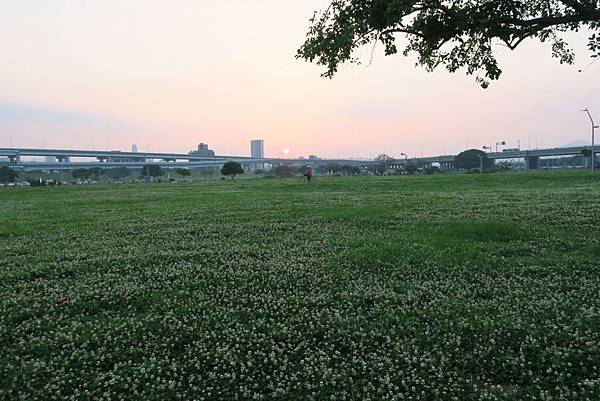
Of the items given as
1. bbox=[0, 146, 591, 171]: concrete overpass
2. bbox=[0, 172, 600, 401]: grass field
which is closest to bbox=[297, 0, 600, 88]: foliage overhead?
bbox=[0, 172, 600, 401]: grass field

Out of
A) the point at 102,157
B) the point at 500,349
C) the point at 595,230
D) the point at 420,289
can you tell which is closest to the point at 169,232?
the point at 420,289

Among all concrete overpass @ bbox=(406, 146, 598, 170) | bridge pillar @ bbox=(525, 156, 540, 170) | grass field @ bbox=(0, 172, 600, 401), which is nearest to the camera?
grass field @ bbox=(0, 172, 600, 401)

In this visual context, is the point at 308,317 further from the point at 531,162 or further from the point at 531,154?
the point at 531,162

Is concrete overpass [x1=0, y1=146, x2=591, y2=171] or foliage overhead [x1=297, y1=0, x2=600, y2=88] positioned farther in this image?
concrete overpass [x1=0, y1=146, x2=591, y2=171]

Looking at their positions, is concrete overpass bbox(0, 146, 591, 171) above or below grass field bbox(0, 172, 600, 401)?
above

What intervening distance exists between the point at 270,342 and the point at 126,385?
1.84 metres

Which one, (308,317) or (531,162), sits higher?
(531,162)

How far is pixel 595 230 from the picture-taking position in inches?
505

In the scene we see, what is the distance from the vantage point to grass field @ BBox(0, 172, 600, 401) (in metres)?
4.70

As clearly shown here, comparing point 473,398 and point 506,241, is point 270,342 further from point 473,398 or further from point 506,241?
point 506,241

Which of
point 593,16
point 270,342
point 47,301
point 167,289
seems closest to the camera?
point 270,342

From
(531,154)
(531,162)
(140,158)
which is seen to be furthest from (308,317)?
(140,158)

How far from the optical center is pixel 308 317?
21.2ft

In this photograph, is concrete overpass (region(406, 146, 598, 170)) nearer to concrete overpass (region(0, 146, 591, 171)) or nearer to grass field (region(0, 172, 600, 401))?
concrete overpass (region(0, 146, 591, 171))
